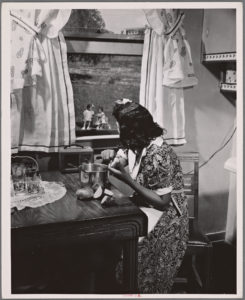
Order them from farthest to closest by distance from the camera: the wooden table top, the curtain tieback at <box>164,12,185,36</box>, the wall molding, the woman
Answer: the wall molding < the curtain tieback at <box>164,12,185,36</box> < the woman < the wooden table top

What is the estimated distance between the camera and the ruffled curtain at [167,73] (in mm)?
1716

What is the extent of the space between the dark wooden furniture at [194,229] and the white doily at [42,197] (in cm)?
66

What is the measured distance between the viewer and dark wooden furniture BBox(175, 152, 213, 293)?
1.68m

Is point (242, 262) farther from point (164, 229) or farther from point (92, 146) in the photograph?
point (92, 146)

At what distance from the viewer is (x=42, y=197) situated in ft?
4.83

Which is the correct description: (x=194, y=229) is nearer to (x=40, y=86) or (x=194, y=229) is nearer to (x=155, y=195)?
(x=155, y=195)

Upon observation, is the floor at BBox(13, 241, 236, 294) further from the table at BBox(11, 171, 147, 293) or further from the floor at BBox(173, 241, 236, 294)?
the table at BBox(11, 171, 147, 293)

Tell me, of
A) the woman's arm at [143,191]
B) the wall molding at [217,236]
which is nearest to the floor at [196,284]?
the wall molding at [217,236]

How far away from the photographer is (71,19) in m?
1.59

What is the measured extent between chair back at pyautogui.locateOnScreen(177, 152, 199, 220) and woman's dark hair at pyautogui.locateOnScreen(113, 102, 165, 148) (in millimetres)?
312

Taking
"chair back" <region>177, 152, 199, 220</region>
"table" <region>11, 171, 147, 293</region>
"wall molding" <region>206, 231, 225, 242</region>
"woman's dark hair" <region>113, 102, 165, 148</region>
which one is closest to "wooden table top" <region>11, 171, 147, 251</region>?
"table" <region>11, 171, 147, 293</region>

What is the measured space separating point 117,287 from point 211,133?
87cm

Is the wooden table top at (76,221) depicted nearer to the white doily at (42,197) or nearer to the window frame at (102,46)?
the white doily at (42,197)

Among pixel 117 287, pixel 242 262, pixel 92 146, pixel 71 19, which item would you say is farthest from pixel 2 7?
pixel 242 262
